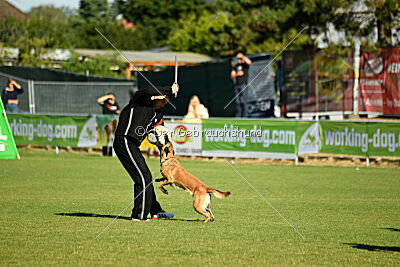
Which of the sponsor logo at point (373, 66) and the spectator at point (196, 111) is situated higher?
the sponsor logo at point (373, 66)

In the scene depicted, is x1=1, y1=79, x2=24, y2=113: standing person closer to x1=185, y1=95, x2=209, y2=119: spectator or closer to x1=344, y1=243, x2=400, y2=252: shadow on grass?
x1=185, y1=95, x2=209, y2=119: spectator

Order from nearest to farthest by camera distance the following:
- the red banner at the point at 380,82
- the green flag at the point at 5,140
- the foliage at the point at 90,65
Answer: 1. the green flag at the point at 5,140
2. the red banner at the point at 380,82
3. the foliage at the point at 90,65

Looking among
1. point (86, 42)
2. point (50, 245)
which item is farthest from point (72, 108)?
point (86, 42)

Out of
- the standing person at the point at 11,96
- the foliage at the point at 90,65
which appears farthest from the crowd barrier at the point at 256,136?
the foliage at the point at 90,65

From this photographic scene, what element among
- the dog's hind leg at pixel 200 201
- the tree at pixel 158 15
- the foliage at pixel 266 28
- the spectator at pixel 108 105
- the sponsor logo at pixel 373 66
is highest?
the tree at pixel 158 15

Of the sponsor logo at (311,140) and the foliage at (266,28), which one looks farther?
the foliage at (266,28)

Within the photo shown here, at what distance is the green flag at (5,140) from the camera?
65.1ft

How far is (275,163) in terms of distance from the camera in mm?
22812

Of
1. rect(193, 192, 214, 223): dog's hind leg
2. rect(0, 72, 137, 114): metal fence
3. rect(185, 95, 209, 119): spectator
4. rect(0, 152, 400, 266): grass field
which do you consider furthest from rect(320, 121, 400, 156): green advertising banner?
rect(0, 72, 137, 114): metal fence

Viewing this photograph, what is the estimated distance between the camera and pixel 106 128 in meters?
24.0

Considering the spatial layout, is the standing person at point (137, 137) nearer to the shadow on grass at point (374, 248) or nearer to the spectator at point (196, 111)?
the shadow on grass at point (374, 248)

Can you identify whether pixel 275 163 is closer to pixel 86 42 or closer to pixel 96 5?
pixel 86 42

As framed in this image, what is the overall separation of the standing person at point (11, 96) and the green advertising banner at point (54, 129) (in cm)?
182

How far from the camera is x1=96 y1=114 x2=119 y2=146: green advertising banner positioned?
2383 centimetres
